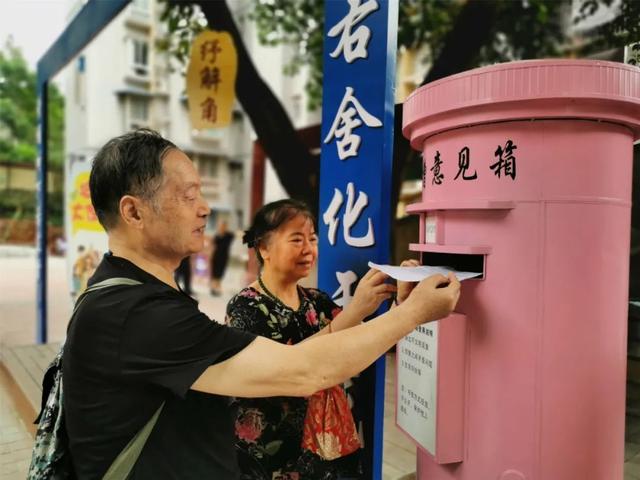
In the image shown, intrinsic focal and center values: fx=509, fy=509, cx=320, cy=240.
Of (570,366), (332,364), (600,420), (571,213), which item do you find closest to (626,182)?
→ (571,213)

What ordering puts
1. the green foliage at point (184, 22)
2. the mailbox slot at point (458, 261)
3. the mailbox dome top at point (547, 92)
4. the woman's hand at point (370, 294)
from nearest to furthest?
the mailbox dome top at point (547, 92) < the mailbox slot at point (458, 261) < the woman's hand at point (370, 294) < the green foliage at point (184, 22)

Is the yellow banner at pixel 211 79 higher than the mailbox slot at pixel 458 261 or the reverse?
higher

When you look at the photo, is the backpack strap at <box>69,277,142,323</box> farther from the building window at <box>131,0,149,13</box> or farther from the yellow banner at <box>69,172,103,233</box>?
the building window at <box>131,0,149,13</box>

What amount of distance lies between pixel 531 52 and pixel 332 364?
7568 mm

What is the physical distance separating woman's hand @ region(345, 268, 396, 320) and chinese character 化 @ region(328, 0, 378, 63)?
890 millimetres

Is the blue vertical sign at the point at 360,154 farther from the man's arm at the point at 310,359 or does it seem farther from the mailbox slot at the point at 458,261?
the man's arm at the point at 310,359

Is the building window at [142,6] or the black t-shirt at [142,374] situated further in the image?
the building window at [142,6]

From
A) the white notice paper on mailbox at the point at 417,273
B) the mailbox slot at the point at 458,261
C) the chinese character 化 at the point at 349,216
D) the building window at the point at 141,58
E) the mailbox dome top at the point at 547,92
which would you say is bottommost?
the white notice paper on mailbox at the point at 417,273

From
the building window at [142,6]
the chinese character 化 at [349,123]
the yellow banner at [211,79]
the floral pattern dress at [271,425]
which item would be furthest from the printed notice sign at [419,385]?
the building window at [142,6]

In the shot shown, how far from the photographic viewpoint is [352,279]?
2.09 metres

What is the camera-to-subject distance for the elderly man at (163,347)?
113cm

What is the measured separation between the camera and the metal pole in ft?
18.7

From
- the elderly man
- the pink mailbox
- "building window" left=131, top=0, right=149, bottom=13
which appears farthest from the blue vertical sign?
"building window" left=131, top=0, right=149, bottom=13

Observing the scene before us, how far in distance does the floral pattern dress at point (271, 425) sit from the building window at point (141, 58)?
65.6ft
